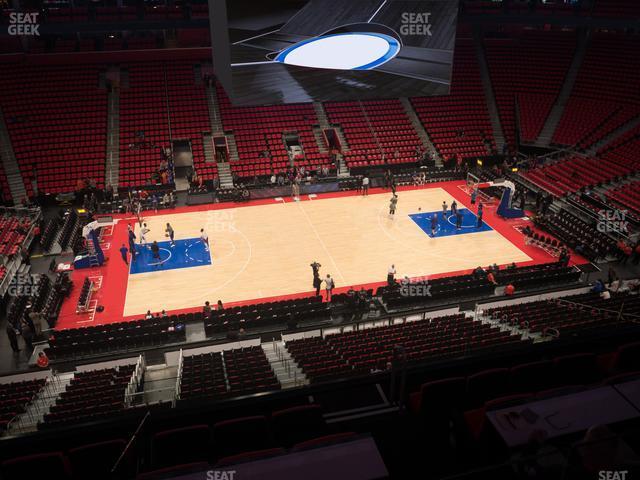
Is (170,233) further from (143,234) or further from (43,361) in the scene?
(43,361)

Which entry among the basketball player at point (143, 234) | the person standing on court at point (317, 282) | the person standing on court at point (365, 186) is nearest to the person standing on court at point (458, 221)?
the person standing on court at point (365, 186)

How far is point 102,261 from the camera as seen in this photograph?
856 inches

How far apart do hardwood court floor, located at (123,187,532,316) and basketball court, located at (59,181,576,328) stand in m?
0.04

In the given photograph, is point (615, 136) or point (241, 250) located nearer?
point (241, 250)

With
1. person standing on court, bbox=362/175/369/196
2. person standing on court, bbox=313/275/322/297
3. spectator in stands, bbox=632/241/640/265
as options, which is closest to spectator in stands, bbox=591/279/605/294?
spectator in stands, bbox=632/241/640/265

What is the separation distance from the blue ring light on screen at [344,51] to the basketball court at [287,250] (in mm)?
7899

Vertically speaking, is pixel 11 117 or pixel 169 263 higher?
pixel 11 117

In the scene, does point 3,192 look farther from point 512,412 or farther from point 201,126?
point 512,412

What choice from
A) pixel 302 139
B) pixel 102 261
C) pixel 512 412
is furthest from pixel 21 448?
pixel 302 139

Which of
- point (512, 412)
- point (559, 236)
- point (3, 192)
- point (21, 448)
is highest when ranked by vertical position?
point (512, 412)

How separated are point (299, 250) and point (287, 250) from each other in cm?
54

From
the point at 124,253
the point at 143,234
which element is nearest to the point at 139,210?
the point at 143,234

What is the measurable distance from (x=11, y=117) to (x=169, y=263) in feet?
55.5

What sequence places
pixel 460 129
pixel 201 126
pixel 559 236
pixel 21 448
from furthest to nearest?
pixel 460 129 < pixel 201 126 < pixel 559 236 < pixel 21 448
